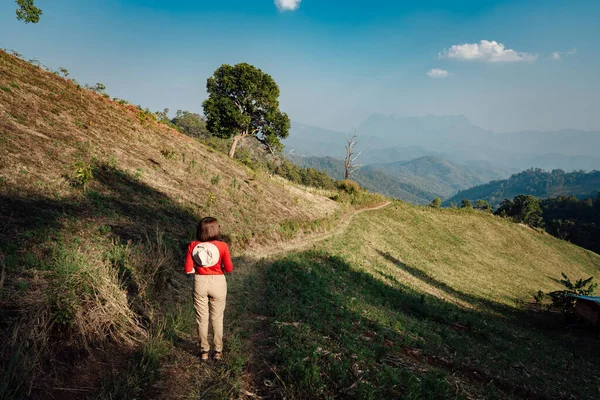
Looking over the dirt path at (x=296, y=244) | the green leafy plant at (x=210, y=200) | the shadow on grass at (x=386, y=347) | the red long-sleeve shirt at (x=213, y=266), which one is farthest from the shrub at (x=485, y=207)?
the red long-sleeve shirt at (x=213, y=266)

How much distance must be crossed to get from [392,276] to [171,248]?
534 inches

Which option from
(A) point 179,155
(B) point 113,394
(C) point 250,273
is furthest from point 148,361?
(A) point 179,155

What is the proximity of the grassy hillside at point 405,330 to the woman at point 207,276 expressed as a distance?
129cm

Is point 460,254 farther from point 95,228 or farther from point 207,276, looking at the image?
point 95,228

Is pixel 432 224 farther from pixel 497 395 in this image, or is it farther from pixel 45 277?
pixel 45 277

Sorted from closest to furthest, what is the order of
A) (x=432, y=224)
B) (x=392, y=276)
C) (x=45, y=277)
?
(x=45, y=277), (x=392, y=276), (x=432, y=224)

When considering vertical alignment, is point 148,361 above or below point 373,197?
below

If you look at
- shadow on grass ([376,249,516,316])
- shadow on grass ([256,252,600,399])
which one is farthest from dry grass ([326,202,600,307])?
shadow on grass ([256,252,600,399])

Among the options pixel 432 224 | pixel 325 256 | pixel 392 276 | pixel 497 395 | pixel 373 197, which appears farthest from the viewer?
pixel 373 197

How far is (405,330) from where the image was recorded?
9.10 m

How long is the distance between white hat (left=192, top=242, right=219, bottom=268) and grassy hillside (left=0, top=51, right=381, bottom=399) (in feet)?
5.73

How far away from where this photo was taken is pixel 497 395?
6.24 m

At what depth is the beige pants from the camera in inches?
197

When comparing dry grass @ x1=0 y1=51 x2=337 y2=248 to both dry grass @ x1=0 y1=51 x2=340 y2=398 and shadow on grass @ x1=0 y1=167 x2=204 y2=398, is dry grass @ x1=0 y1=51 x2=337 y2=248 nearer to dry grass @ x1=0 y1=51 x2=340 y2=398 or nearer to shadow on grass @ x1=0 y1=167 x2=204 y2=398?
dry grass @ x1=0 y1=51 x2=340 y2=398
